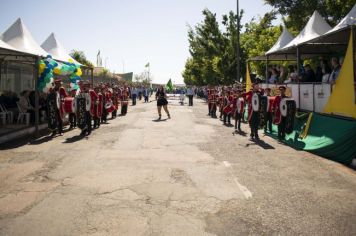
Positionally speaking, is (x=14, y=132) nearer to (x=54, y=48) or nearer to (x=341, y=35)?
(x=54, y=48)

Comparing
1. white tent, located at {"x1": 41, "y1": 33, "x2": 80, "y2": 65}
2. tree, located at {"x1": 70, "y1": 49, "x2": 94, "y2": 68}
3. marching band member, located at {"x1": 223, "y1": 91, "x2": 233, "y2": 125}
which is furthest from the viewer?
tree, located at {"x1": 70, "y1": 49, "x2": 94, "y2": 68}

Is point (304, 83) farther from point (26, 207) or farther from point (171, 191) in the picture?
point (26, 207)

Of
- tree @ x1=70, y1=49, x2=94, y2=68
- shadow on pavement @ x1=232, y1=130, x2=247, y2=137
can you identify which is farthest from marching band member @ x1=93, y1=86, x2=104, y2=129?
tree @ x1=70, y1=49, x2=94, y2=68

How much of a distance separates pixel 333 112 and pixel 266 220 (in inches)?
279

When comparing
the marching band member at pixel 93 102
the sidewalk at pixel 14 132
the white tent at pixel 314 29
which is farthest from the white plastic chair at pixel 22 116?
the white tent at pixel 314 29

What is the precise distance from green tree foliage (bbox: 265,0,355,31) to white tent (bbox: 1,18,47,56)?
13.7 meters

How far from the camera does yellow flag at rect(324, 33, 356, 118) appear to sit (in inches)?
405

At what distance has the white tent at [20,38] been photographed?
15.5 metres

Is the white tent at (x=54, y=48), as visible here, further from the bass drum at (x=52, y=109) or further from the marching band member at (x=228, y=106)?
the marching band member at (x=228, y=106)

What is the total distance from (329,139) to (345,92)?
142 cm

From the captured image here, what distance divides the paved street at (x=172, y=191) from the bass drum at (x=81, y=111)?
2.57 metres

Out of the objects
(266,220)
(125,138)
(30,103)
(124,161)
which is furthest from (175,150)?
(30,103)

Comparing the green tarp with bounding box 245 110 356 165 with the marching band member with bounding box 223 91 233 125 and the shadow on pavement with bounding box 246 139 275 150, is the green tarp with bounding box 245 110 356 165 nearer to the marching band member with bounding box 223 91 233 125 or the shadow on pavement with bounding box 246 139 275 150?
the shadow on pavement with bounding box 246 139 275 150

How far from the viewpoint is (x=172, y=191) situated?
655 cm
